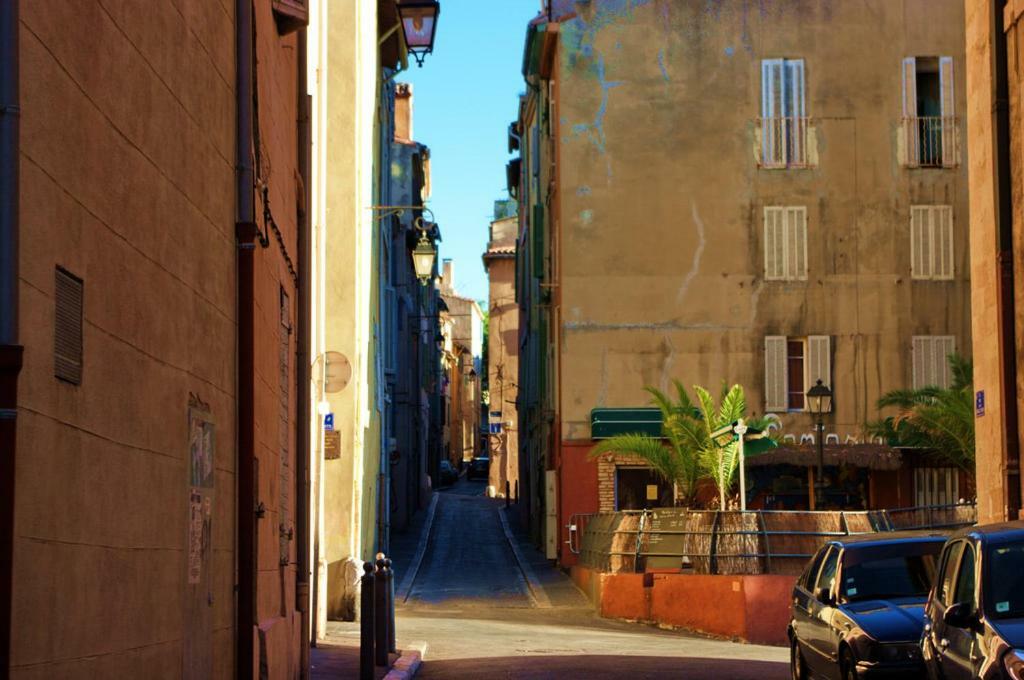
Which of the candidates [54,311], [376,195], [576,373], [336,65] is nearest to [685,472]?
[576,373]

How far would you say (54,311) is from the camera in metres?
5.95

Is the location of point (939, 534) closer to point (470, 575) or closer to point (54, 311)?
point (54, 311)

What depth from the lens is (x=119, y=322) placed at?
7070 millimetres

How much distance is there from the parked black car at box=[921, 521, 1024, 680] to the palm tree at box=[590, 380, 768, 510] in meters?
17.8

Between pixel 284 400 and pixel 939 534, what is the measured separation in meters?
5.88

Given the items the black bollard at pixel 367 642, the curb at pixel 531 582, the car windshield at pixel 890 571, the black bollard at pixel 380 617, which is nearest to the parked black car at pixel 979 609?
the car windshield at pixel 890 571

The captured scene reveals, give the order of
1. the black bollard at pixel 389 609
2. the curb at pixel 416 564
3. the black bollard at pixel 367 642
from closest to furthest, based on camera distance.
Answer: the black bollard at pixel 367 642 → the black bollard at pixel 389 609 → the curb at pixel 416 564

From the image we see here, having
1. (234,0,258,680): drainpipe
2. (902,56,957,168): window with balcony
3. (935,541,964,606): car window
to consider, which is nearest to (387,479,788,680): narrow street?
(234,0,258,680): drainpipe

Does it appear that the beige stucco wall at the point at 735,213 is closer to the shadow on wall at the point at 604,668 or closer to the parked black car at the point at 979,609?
the shadow on wall at the point at 604,668

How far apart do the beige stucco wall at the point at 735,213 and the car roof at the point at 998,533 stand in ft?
79.3

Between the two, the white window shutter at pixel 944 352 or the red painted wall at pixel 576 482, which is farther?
the red painted wall at pixel 576 482

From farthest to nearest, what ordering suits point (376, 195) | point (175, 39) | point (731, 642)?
1. point (376, 195)
2. point (731, 642)
3. point (175, 39)

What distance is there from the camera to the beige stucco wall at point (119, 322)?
5676mm

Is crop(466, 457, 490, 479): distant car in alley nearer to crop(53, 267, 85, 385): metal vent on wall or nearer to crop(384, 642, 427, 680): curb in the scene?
crop(384, 642, 427, 680): curb
